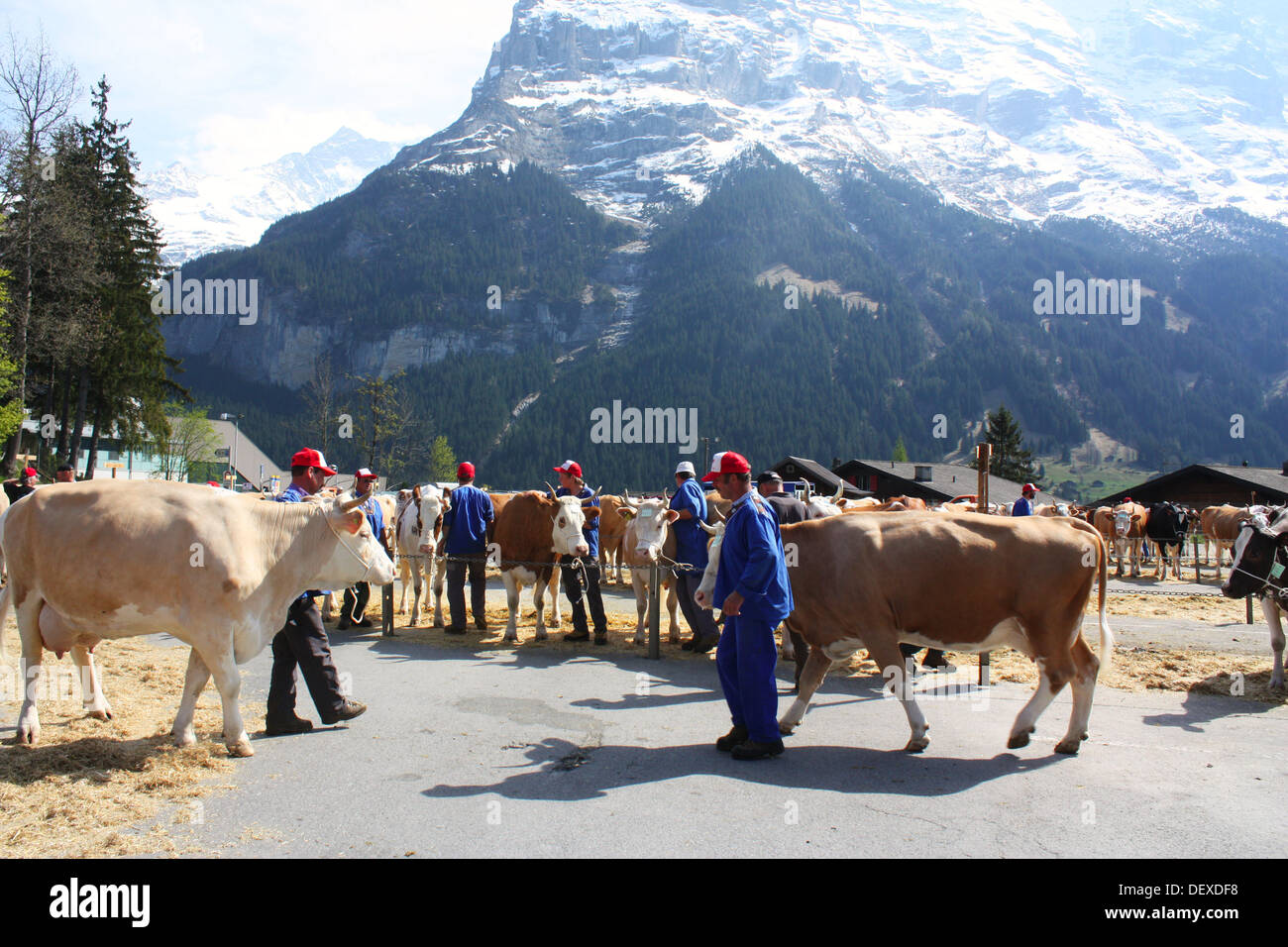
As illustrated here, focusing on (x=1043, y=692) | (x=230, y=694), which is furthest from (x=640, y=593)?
(x=230, y=694)

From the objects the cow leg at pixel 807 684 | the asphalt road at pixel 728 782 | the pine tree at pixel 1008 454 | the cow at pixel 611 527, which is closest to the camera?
the asphalt road at pixel 728 782

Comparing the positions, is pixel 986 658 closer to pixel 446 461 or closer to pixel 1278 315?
pixel 446 461

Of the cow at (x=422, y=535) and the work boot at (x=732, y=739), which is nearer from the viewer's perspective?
the work boot at (x=732, y=739)

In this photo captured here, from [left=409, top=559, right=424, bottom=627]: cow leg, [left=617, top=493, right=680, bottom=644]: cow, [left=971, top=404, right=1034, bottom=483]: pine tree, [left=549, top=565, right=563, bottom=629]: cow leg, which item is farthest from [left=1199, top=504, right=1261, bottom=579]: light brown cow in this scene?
[left=971, top=404, right=1034, bottom=483]: pine tree

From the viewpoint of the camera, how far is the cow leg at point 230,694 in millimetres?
6328

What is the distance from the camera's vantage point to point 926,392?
14212cm

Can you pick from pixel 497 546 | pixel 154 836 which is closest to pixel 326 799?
pixel 154 836

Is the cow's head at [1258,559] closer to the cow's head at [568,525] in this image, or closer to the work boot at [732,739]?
the work boot at [732,739]

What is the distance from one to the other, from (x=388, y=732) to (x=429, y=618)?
24.8 ft

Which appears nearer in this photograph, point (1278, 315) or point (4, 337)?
point (4, 337)

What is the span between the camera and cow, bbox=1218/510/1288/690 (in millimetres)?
9273

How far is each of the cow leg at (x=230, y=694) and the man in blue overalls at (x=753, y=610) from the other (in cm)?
361

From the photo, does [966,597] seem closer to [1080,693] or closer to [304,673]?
[1080,693]

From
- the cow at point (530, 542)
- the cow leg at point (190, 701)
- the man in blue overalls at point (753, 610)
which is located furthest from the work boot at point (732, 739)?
→ the cow at point (530, 542)
